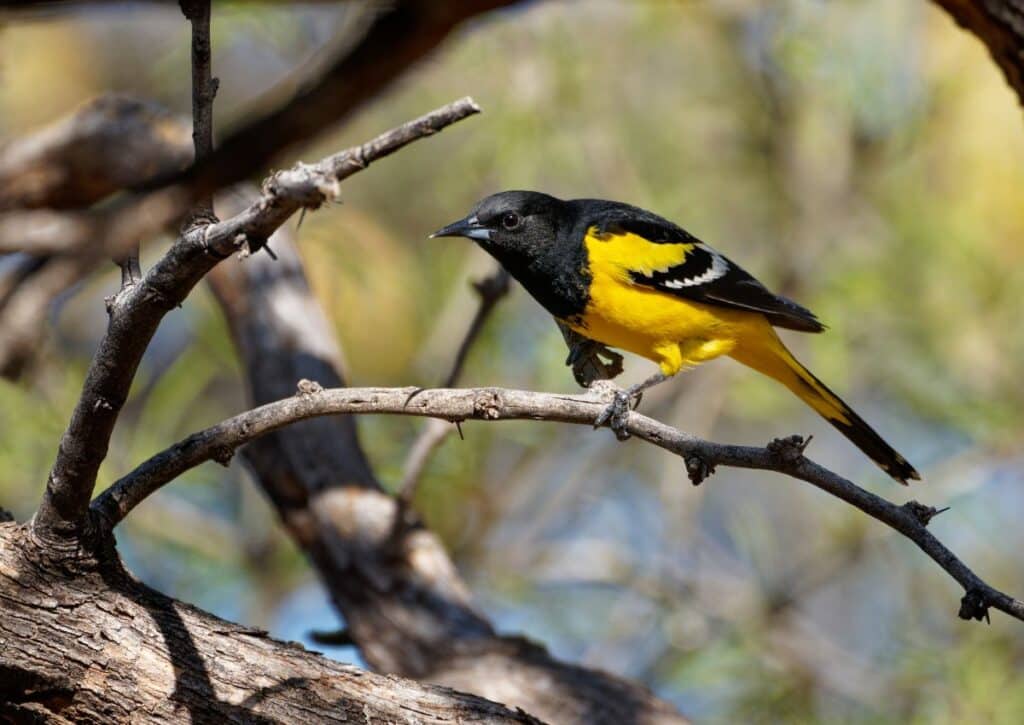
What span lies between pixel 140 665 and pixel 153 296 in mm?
829

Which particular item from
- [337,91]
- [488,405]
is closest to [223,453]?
[488,405]

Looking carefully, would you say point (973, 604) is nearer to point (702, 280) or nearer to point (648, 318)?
point (648, 318)

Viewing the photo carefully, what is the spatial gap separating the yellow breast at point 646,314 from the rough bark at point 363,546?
0.98 metres

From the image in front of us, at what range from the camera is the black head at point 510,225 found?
12.1 feet

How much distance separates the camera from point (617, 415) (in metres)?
2.48

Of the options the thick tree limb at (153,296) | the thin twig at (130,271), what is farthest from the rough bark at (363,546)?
the thin twig at (130,271)

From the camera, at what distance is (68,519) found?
86.8 inches

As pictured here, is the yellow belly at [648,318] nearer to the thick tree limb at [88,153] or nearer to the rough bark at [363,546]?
the rough bark at [363,546]

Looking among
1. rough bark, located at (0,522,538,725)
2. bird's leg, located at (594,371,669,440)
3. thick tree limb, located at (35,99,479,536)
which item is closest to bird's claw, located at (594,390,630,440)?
bird's leg, located at (594,371,669,440)

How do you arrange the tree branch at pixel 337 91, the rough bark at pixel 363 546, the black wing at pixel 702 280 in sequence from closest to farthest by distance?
the tree branch at pixel 337 91, the rough bark at pixel 363 546, the black wing at pixel 702 280

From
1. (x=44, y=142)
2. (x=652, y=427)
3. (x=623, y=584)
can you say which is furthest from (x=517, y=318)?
(x=652, y=427)

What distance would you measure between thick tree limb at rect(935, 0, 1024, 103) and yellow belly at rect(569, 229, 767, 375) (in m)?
1.12

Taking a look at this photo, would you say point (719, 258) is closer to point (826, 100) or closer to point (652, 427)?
point (652, 427)

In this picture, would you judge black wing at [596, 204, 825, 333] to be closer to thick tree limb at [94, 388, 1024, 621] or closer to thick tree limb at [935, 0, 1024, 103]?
thick tree limb at [935, 0, 1024, 103]
